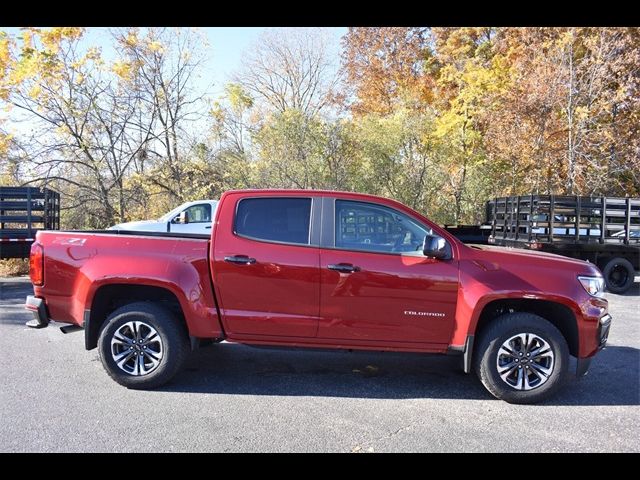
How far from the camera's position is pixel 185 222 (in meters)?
11.5

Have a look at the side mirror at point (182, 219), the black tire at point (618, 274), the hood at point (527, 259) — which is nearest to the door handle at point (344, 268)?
the hood at point (527, 259)

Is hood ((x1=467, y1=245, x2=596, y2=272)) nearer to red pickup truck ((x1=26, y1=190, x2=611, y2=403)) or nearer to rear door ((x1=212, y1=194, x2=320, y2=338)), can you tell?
red pickup truck ((x1=26, y1=190, x2=611, y2=403))

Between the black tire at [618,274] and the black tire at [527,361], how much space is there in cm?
791

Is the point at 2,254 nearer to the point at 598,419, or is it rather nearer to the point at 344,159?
the point at 344,159

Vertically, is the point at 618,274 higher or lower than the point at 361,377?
higher

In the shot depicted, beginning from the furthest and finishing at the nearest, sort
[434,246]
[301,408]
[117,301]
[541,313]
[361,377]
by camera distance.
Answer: [361,377] → [117,301] → [541,313] → [434,246] → [301,408]

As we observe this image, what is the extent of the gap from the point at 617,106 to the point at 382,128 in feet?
25.3

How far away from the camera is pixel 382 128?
54.9 ft

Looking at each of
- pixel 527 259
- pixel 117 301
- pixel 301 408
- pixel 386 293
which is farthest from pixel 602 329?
pixel 117 301

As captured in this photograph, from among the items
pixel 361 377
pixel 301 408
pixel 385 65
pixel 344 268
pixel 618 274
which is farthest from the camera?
pixel 385 65

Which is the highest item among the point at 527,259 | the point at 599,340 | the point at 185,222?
the point at 185,222

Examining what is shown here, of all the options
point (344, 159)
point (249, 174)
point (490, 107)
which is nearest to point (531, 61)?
point (490, 107)

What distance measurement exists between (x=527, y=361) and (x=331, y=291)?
Result: 1.90 meters

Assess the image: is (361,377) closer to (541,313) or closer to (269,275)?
(269,275)
